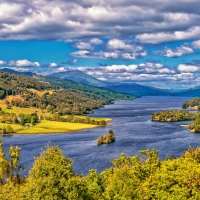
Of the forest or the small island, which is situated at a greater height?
the forest

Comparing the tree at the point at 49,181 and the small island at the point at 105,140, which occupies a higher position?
the tree at the point at 49,181

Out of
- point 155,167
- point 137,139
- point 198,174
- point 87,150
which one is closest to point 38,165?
point 198,174

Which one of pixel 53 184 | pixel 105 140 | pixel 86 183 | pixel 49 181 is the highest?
pixel 49 181

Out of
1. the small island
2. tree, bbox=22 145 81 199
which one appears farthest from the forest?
the small island

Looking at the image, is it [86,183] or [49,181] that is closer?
[49,181]

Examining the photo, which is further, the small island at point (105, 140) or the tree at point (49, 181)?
the small island at point (105, 140)

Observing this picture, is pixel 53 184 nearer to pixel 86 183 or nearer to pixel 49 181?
pixel 49 181

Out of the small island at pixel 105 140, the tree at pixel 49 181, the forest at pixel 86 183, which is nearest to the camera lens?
the tree at pixel 49 181

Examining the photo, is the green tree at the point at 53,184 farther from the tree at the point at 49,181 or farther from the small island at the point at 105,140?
the small island at the point at 105,140

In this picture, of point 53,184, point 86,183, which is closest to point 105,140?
point 86,183

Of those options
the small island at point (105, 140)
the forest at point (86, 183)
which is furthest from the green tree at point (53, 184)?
the small island at point (105, 140)

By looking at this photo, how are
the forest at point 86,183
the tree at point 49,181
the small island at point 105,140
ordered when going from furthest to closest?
the small island at point 105,140 < the forest at point 86,183 < the tree at point 49,181

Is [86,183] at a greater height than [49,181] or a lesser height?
lesser

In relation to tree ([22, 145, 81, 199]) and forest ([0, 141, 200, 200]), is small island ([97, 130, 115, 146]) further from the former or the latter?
tree ([22, 145, 81, 199])
